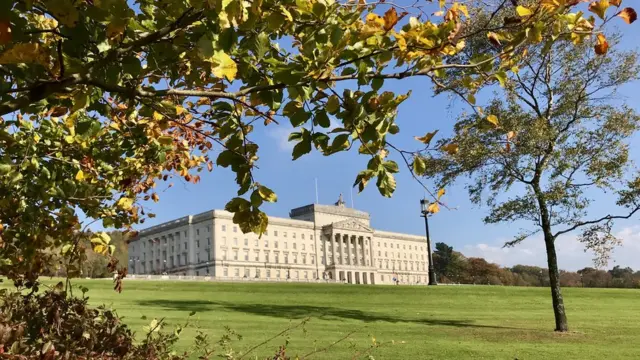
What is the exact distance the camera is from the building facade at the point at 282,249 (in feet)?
348

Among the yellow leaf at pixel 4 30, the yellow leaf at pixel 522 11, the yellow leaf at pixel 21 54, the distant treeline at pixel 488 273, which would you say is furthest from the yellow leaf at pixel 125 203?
the distant treeline at pixel 488 273

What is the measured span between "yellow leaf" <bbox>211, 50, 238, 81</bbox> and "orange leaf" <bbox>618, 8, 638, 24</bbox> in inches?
69.5

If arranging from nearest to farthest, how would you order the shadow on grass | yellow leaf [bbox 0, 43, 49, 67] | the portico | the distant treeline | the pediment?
yellow leaf [bbox 0, 43, 49, 67]
the shadow on grass
the distant treeline
the portico
the pediment

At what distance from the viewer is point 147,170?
5387mm

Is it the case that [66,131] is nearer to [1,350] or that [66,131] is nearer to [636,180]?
[1,350]

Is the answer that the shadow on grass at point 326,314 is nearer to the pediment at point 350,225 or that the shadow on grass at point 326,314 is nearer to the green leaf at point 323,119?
the green leaf at point 323,119

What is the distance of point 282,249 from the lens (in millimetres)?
114938

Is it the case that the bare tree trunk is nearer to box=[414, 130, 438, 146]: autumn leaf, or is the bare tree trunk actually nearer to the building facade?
box=[414, 130, 438, 146]: autumn leaf

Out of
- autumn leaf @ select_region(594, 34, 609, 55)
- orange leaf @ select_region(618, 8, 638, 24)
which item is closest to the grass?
autumn leaf @ select_region(594, 34, 609, 55)

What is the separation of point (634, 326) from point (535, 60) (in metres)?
9.10

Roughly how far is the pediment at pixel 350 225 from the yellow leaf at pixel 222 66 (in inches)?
4597

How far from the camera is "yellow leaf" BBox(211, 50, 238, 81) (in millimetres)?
1856

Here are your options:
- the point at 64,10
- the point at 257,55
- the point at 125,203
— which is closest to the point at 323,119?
the point at 257,55

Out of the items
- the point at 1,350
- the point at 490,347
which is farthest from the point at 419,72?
the point at 490,347
